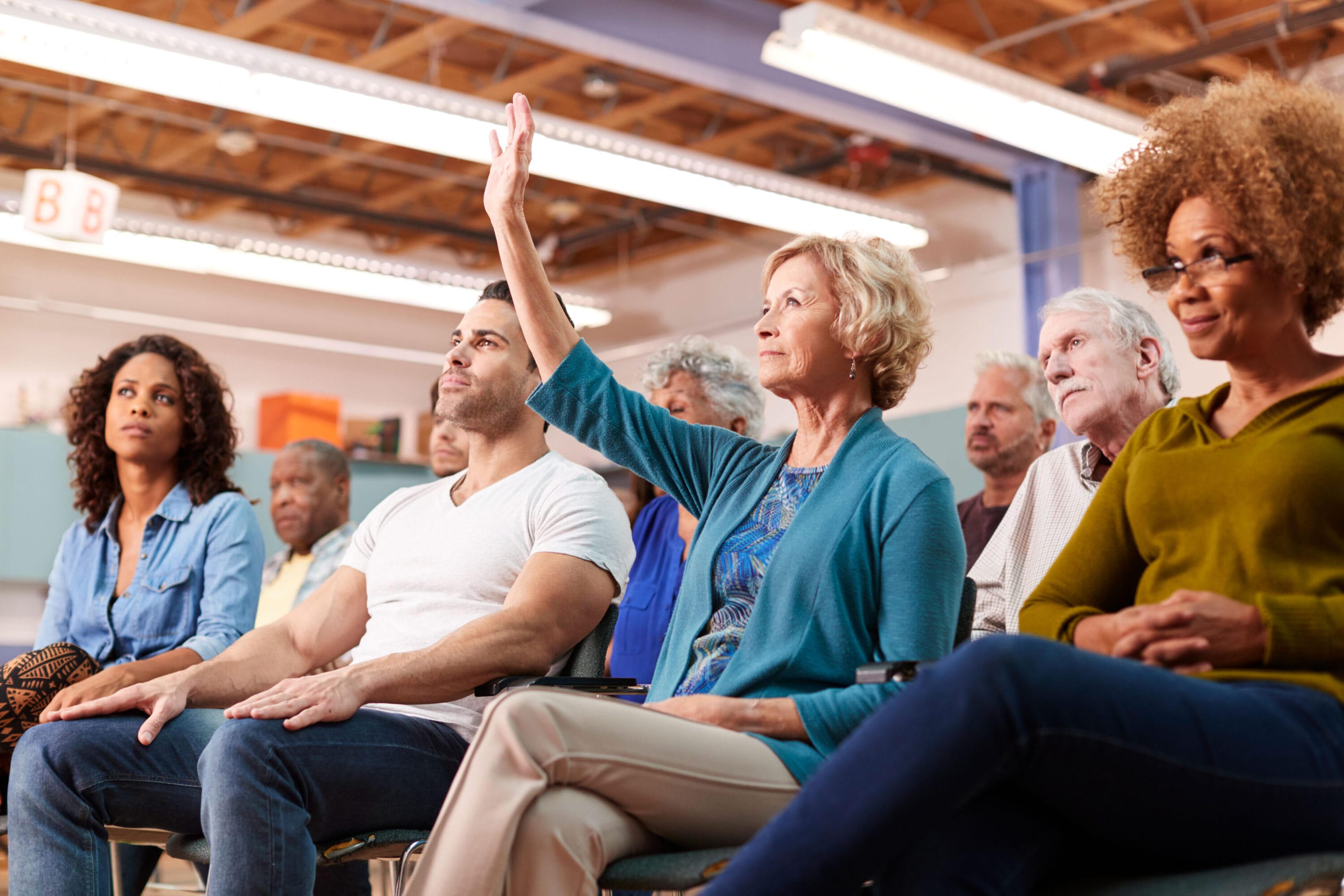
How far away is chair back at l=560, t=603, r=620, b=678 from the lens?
2062mm

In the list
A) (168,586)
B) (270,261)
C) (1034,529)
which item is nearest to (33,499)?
(270,261)

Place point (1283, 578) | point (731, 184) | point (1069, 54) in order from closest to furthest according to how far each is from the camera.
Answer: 1. point (1283, 578)
2. point (731, 184)
3. point (1069, 54)

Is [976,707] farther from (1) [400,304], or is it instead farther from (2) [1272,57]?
(1) [400,304]

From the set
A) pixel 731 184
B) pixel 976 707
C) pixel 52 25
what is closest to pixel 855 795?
pixel 976 707

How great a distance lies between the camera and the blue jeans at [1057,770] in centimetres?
109

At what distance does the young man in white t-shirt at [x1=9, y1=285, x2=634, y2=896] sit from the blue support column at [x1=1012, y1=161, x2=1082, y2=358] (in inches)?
230

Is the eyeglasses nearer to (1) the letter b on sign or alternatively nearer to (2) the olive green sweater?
(2) the olive green sweater

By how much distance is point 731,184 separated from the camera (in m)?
5.88

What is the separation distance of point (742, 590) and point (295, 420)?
6.27m

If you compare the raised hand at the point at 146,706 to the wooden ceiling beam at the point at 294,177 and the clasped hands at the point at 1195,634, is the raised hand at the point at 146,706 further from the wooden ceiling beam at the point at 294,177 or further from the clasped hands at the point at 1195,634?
the wooden ceiling beam at the point at 294,177

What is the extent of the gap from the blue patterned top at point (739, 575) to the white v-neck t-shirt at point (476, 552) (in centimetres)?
32

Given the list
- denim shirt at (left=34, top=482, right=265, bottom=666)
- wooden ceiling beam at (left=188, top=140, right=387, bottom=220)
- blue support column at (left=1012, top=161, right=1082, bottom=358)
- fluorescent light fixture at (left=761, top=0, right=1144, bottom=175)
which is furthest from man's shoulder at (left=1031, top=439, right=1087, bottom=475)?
wooden ceiling beam at (left=188, top=140, right=387, bottom=220)

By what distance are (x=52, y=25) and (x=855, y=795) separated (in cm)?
413

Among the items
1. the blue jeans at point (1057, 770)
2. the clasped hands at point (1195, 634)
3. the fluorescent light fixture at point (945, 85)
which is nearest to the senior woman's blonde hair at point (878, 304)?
the clasped hands at point (1195, 634)
